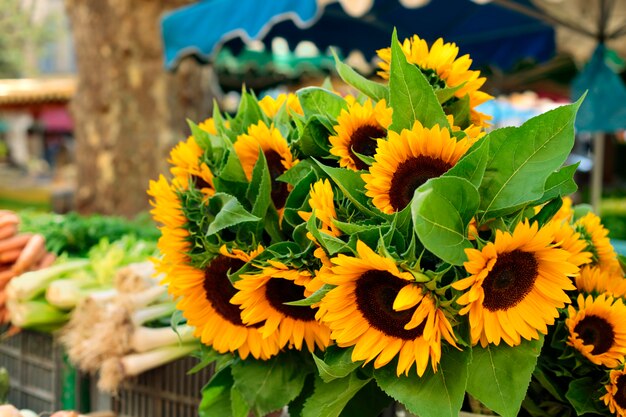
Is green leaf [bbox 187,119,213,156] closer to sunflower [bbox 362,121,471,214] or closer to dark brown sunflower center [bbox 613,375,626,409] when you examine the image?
sunflower [bbox 362,121,471,214]

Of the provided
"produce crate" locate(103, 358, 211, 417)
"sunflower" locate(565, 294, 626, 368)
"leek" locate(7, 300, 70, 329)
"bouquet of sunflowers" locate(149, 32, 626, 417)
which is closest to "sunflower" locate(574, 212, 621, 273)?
"bouquet of sunflowers" locate(149, 32, 626, 417)

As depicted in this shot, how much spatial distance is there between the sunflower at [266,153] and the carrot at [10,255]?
1.69 metres

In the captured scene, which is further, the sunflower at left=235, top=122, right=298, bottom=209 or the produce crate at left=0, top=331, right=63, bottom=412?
the produce crate at left=0, top=331, right=63, bottom=412

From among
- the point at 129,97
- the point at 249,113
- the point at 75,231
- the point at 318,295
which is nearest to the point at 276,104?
the point at 249,113

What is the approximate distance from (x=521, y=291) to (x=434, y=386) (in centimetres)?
21

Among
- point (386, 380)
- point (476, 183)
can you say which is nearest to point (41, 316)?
point (386, 380)

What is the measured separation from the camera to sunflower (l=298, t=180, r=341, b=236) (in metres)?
1.19

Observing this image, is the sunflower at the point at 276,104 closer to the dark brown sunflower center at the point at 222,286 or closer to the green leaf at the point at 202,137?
the green leaf at the point at 202,137

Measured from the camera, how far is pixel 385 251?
1.06 metres

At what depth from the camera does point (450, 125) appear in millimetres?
1194

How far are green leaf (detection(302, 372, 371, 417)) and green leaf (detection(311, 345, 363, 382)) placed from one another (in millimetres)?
32

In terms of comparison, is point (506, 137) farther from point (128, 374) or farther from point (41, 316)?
point (41, 316)

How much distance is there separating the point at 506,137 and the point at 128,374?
1.38 meters

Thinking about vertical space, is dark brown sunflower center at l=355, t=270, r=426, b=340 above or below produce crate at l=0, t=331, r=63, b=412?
above
